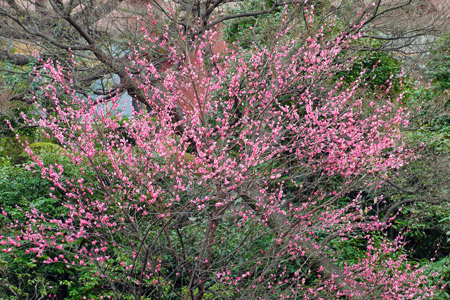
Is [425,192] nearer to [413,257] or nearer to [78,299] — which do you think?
[413,257]

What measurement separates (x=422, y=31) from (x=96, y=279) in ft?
Answer: 23.1

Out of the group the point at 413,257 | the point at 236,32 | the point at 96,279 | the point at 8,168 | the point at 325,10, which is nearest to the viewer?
the point at 96,279

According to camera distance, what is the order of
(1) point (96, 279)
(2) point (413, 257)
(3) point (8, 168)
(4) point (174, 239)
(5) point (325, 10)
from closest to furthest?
(1) point (96, 279) → (4) point (174, 239) → (3) point (8, 168) → (2) point (413, 257) → (5) point (325, 10)

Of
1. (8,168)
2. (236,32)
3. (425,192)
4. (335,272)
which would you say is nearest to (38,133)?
(8,168)

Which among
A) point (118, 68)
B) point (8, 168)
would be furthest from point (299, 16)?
point (8, 168)

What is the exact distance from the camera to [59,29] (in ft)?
27.2

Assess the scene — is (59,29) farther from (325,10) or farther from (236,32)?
(325,10)

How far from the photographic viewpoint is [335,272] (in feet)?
19.5

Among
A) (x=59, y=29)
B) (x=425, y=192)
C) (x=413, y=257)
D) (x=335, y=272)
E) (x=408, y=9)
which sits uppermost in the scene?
(x=59, y=29)

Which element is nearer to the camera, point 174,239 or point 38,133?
point 174,239

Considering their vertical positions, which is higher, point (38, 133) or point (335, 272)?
point (38, 133)

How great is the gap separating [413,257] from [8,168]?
23.1ft

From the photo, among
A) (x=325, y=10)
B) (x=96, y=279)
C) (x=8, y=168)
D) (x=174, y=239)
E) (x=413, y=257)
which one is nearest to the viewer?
(x=96, y=279)

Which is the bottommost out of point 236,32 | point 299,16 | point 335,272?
point 335,272
